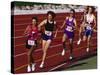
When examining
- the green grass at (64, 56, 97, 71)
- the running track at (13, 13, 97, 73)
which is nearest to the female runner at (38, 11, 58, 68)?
the running track at (13, 13, 97, 73)

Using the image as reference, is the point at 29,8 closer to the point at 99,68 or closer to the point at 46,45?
the point at 46,45

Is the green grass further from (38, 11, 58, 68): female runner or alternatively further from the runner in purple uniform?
(38, 11, 58, 68): female runner

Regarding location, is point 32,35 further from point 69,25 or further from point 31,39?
point 69,25

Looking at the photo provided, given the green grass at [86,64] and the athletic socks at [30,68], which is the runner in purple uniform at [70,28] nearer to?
the green grass at [86,64]

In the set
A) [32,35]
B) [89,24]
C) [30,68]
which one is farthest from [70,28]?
[30,68]

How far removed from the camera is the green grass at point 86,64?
1.84 metres

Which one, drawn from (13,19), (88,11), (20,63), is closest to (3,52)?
(20,63)

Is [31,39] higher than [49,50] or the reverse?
higher

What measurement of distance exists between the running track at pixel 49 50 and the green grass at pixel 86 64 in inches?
1.8

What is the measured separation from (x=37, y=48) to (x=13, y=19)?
11.9 inches

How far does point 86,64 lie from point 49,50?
39 centimetres

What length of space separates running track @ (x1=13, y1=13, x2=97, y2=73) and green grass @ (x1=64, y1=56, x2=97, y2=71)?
45 millimetres

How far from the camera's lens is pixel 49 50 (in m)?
1.74

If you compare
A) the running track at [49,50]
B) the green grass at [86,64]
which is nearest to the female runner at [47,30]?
the running track at [49,50]
